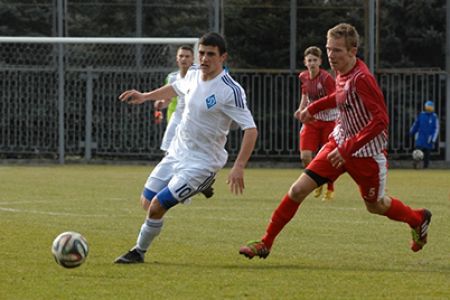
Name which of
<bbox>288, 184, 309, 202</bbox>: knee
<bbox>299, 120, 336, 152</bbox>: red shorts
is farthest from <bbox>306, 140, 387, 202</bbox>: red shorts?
<bbox>299, 120, 336, 152</bbox>: red shorts

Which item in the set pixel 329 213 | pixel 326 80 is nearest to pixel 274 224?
pixel 329 213

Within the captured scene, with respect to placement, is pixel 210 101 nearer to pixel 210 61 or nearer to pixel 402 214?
pixel 210 61

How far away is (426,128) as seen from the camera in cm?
3116

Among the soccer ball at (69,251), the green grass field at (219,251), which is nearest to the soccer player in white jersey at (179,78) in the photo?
the green grass field at (219,251)

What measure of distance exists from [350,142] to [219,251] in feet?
5.61

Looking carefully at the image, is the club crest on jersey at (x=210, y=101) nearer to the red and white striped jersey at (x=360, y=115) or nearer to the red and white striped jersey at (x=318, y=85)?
the red and white striped jersey at (x=360, y=115)

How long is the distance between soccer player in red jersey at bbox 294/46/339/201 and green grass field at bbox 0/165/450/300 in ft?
2.77

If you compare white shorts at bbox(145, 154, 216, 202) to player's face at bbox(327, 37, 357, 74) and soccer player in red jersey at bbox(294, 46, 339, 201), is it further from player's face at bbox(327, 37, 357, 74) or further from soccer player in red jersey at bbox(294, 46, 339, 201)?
soccer player in red jersey at bbox(294, 46, 339, 201)

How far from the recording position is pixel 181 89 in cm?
1062

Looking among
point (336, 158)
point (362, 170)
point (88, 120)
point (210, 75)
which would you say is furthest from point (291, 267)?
point (88, 120)

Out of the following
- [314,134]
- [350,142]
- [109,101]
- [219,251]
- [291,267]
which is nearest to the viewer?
[291,267]

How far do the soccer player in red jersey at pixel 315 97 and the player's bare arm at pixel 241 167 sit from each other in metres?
7.53

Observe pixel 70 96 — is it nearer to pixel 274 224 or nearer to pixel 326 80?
pixel 326 80

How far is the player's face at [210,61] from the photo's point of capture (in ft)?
32.8
